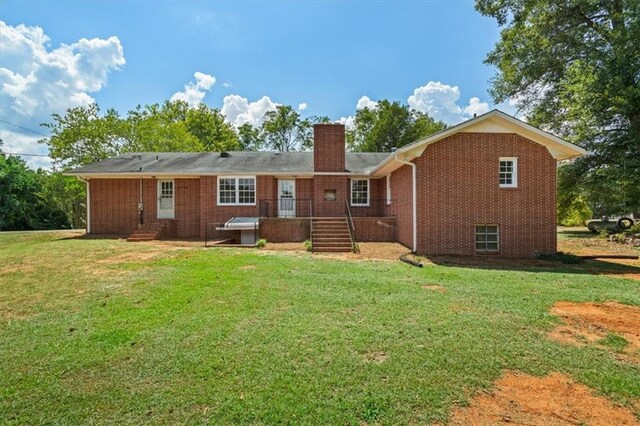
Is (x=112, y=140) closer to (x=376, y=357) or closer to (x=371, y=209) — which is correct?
(x=371, y=209)

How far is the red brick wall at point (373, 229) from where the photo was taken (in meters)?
14.7

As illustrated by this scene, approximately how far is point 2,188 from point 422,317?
37.4m

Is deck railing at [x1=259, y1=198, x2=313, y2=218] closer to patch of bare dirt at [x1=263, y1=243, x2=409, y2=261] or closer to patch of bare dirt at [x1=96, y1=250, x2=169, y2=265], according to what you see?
patch of bare dirt at [x1=263, y1=243, x2=409, y2=261]

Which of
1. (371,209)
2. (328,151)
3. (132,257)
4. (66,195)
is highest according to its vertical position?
(328,151)

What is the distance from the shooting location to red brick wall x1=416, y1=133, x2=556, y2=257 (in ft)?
38.1

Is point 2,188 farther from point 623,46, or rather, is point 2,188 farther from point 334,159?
point 623,46

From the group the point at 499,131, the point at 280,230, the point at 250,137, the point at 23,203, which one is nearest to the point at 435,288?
the point at 499,131

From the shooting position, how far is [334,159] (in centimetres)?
1698

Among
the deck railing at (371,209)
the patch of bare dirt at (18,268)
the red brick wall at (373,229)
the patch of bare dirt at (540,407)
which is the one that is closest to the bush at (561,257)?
the red brick wall at (373,229)

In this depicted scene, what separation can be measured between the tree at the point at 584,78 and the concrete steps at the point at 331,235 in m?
13.0

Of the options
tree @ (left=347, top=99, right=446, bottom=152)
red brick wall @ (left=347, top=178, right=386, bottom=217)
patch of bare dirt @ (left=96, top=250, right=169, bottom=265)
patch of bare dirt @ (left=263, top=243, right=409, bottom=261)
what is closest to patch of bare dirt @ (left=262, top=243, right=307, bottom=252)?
patch of bare dirt @ (left=263, top=243, right=409, bottom=261)

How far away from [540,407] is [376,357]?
148 cm

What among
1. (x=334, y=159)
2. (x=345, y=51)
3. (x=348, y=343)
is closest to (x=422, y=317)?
(x=348, y=343)

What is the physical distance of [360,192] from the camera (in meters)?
17.8
